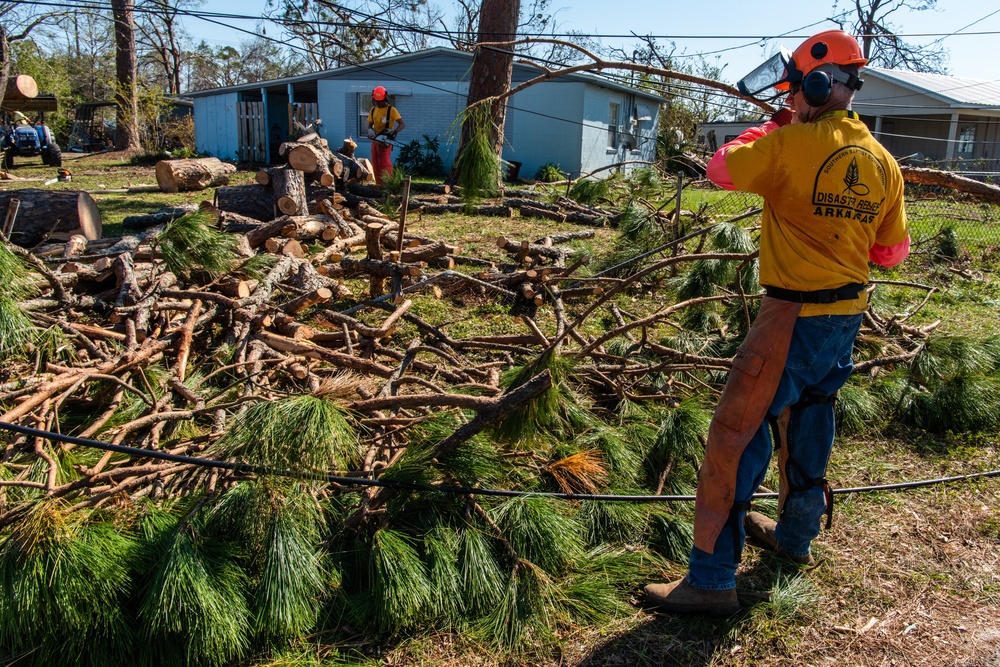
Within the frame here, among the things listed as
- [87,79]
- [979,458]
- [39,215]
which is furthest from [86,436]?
[87,79]

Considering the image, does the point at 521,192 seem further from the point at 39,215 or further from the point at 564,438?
the point at 564,438

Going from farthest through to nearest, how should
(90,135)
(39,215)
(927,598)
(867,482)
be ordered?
1. (90,135)
2. (39,215)
3. (867,482)
4. (927,598)

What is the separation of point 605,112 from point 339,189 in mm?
11916

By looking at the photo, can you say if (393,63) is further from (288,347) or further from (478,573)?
(478,573)

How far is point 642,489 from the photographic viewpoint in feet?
10.1

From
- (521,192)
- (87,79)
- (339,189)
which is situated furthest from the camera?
(87,79)

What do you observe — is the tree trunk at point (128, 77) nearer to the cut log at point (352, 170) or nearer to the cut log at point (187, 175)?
the cut log at point (187, 175)

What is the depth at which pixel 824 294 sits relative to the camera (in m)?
2.21

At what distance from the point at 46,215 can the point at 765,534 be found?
752 cm

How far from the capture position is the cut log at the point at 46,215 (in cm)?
724

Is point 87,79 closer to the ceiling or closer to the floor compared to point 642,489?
closer to the ceiling

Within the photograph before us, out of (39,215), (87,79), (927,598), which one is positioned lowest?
(927,598)

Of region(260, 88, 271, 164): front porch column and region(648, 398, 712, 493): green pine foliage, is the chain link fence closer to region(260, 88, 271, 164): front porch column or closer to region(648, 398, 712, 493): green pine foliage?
region(648, 398, 712, 493): green pine foliage

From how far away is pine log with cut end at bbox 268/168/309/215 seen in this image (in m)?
8.24
